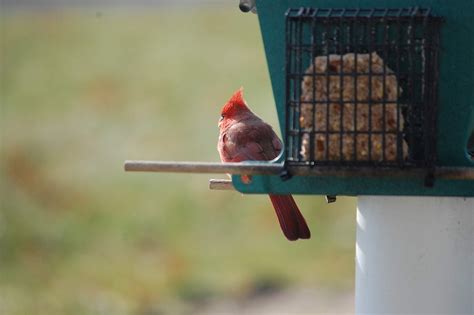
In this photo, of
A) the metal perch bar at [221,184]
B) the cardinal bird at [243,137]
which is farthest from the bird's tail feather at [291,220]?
the cardinal bird at [243,137]

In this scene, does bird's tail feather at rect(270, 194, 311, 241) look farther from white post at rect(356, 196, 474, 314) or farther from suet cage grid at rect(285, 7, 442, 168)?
suet cage grid at rect(285, 7, 442, 168)

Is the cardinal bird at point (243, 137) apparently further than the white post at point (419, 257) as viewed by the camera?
Yes

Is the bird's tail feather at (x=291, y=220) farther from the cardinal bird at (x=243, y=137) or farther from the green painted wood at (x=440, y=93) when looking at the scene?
the green painted wood at (x=440, y=93)

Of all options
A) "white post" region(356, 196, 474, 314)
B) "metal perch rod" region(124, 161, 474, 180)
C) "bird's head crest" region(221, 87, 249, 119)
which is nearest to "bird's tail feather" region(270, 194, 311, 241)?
"white post" region(356, 196, 474, 314)

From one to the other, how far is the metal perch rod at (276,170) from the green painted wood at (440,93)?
20cm

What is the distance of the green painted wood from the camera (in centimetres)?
412

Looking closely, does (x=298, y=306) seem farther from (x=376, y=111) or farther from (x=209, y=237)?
(x=376, y=111)

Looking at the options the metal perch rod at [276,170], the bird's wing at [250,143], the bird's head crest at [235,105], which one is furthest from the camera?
the bird's head crest at [235,105]

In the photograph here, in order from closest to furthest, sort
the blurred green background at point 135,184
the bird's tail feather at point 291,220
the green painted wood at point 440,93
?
1. the green painted wood at point 440,93
2. the bird's tail feather at point 291,220
3. the blurred green background at point 135,184

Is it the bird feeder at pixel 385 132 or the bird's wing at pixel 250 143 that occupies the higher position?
the bird feeder at pixel 385 132

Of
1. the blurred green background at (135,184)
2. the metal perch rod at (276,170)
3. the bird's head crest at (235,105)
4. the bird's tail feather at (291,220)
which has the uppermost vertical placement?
the metal perch rod at (276,170)

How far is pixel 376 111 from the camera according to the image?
399cm

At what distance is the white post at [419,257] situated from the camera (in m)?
4.14

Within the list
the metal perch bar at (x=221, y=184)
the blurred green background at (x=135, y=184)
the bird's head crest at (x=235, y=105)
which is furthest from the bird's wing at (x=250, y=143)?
the blurred green background at (x=135, y=184)
